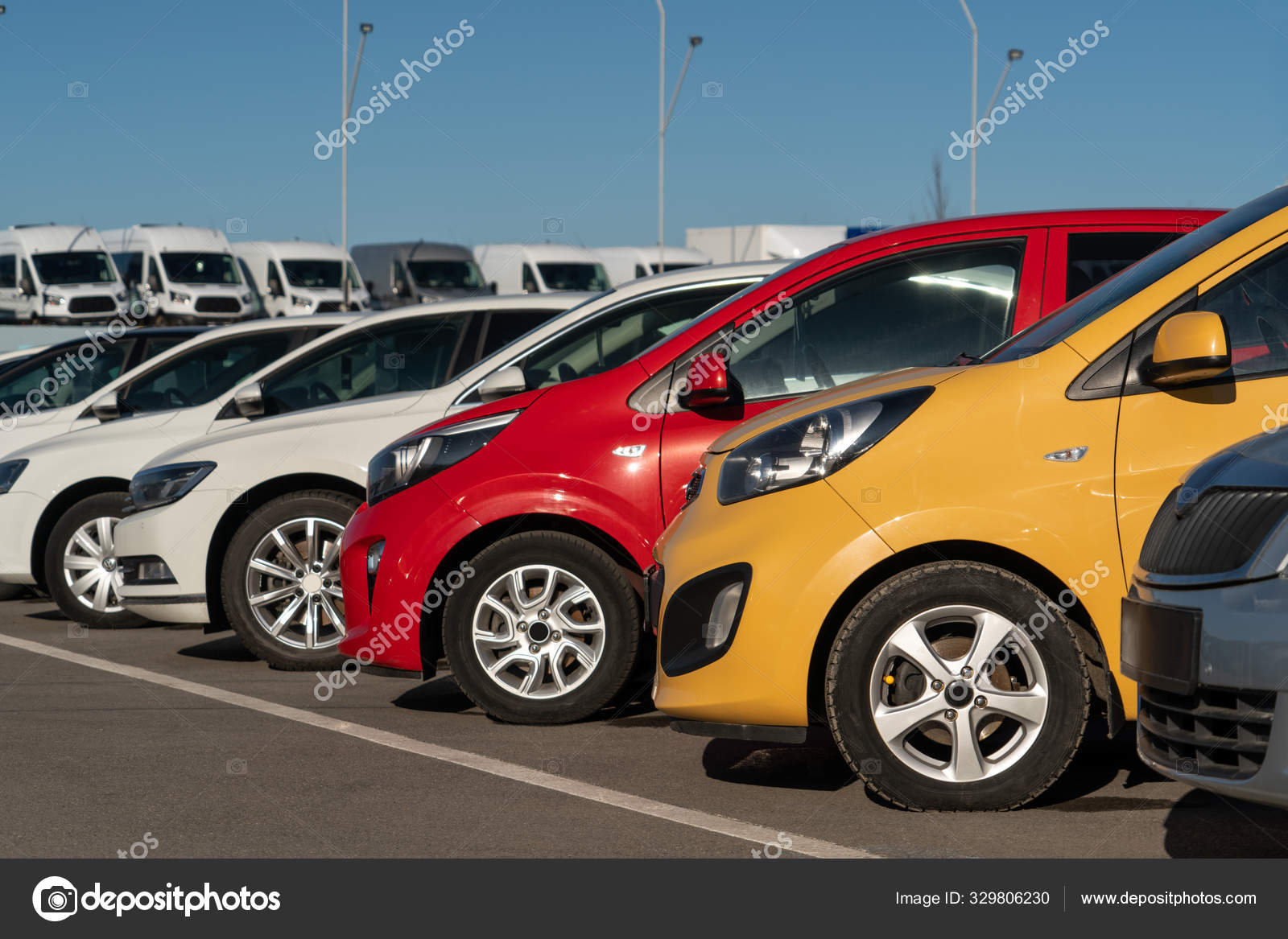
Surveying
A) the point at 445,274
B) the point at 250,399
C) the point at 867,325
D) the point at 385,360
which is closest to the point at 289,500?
the point at 250,399

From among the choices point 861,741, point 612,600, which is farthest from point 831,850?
point 612,600

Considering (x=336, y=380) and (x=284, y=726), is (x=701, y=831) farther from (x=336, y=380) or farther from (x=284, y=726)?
(x=336, y=380)

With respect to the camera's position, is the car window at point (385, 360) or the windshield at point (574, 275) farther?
the windshield at point (574, 275)

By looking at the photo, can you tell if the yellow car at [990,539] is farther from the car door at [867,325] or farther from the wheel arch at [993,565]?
the car door at [867,325]

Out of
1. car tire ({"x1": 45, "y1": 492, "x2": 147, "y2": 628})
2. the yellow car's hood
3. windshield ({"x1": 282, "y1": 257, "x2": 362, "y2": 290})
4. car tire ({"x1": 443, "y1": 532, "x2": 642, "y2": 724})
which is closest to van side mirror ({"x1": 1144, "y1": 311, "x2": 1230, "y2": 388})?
the yellow car's hood

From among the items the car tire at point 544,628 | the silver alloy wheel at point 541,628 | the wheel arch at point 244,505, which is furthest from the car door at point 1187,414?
the wheel arch at point 244,505

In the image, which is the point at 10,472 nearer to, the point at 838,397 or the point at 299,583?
the point at 299,583

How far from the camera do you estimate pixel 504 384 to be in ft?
21.1

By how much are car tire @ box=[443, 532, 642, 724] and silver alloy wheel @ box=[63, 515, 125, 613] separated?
3.85 metres

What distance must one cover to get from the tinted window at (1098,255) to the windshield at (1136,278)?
68cm

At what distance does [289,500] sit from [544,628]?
6.74 feet

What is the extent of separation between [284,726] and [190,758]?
→ 58 centimetres

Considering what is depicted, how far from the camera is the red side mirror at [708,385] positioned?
17.5 feet

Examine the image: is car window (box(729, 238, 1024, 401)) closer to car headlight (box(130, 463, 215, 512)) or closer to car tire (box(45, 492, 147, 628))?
car headlight (box(130, 463, 215, 512))
